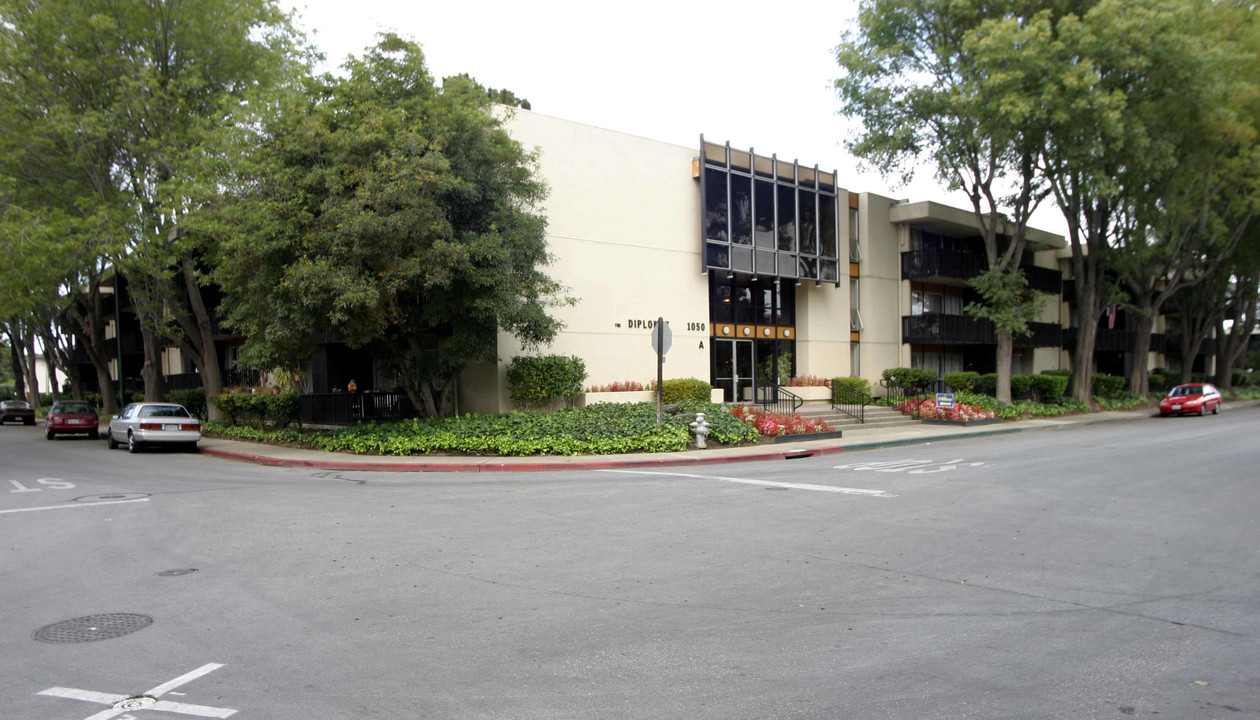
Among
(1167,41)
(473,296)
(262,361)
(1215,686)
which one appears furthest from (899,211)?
(1215,686)

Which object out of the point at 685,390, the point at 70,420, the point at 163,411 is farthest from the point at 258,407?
the point at 685,390

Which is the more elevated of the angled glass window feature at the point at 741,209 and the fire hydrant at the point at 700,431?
the angled glass window feature at the point at 741,209

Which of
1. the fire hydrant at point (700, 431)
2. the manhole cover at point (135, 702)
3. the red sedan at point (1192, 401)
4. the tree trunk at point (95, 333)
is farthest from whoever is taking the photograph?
the tree trunk at point (95, 333)

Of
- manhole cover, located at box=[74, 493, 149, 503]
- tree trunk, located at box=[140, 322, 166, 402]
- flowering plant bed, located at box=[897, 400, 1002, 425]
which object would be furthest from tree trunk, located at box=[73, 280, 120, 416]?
flowering plant bed, located at box=[897, 400, 1002, 425]

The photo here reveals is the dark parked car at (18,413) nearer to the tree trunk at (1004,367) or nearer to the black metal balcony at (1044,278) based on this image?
the tree trunk at (1004,367)

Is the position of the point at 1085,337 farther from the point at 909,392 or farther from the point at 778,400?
the point at 778,400

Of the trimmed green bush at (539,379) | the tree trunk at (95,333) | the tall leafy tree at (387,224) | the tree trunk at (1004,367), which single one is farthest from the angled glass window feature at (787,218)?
the tree trunk at (95,333)

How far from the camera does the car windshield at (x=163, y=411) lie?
22.4 m

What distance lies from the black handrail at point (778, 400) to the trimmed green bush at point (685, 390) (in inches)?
90.5

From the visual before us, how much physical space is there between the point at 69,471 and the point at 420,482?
9.21 meters

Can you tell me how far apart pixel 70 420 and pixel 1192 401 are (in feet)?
146

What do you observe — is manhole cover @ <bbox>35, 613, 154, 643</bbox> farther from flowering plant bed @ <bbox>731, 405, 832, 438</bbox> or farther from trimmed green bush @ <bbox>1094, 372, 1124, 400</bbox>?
trimmed green bush @ <bbox>1094, 372, 1124, 400</bbox>

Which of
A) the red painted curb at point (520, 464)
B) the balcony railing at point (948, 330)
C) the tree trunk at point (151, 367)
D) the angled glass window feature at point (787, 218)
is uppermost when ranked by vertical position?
the angled glass window feature at point (787, 218)

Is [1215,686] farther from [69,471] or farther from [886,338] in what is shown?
[886,338]
